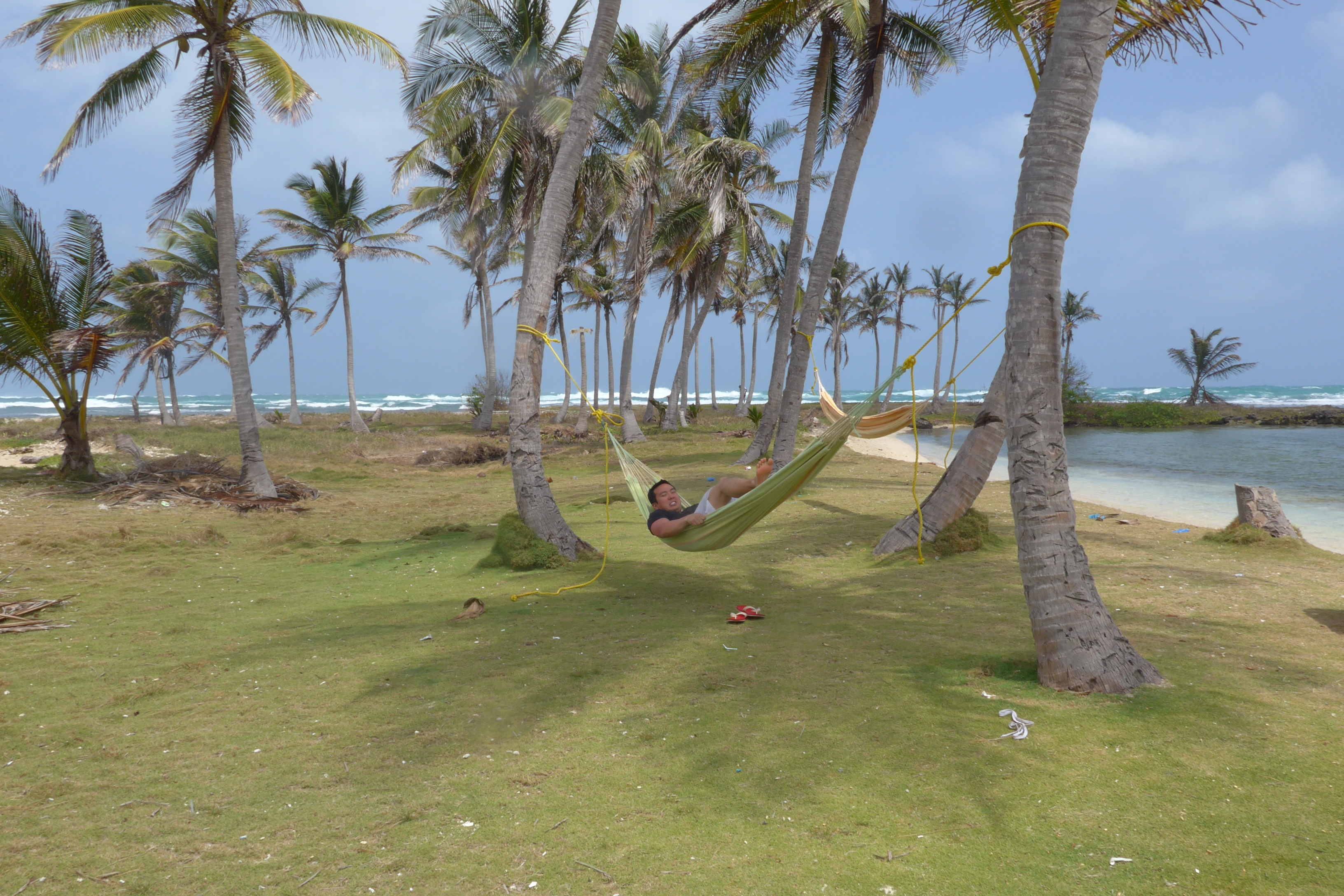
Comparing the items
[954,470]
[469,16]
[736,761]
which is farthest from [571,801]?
[469,16]

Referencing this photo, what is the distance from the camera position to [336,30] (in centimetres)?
876

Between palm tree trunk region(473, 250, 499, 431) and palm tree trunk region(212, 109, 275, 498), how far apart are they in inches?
409

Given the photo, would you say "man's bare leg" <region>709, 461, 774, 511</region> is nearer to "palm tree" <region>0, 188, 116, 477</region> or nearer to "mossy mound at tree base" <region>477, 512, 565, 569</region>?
"mossy mound at tree base" <region>477, 512, 565, 569</region>

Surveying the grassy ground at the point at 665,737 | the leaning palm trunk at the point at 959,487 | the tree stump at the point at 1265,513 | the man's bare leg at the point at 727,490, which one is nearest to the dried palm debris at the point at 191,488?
the grassy ground at the point at 665,737

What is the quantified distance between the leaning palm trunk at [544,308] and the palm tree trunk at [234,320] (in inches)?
182

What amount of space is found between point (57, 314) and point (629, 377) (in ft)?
36.6

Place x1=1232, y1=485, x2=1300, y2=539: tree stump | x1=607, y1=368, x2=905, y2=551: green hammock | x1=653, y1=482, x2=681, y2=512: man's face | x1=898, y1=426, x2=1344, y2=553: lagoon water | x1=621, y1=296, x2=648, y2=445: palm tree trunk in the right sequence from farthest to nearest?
1. x1=621, y1=296, x2=648, y2=445: palm tree trunk
2. x1=898, y1=426, x2=1344, y2=553: lagoon water
3. x1=1232, y1=485, x2=1300, y2=539: tree stump
4. x1=653, y1=482, x2=681, y2=512: man's face
5. x1=607, y1=368, x2=905, y2=551: green hammock

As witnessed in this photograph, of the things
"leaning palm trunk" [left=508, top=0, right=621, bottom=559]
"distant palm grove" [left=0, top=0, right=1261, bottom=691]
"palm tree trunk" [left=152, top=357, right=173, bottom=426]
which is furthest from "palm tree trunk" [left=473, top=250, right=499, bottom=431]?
"leaning palm trunk" [left=508, top=0, right=621, bottom=559]

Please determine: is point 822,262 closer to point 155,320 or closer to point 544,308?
point 544,308

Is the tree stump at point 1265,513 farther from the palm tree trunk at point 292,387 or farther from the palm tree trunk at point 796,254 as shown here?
the palm tree trunk at point 292,387

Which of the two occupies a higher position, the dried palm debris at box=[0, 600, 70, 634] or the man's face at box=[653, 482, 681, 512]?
the man's face at box=[653, 482, 681, 512]

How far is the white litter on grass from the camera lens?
102 inches

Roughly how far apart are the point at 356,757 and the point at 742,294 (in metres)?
24.8

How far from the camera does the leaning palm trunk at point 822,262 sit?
333 inches
